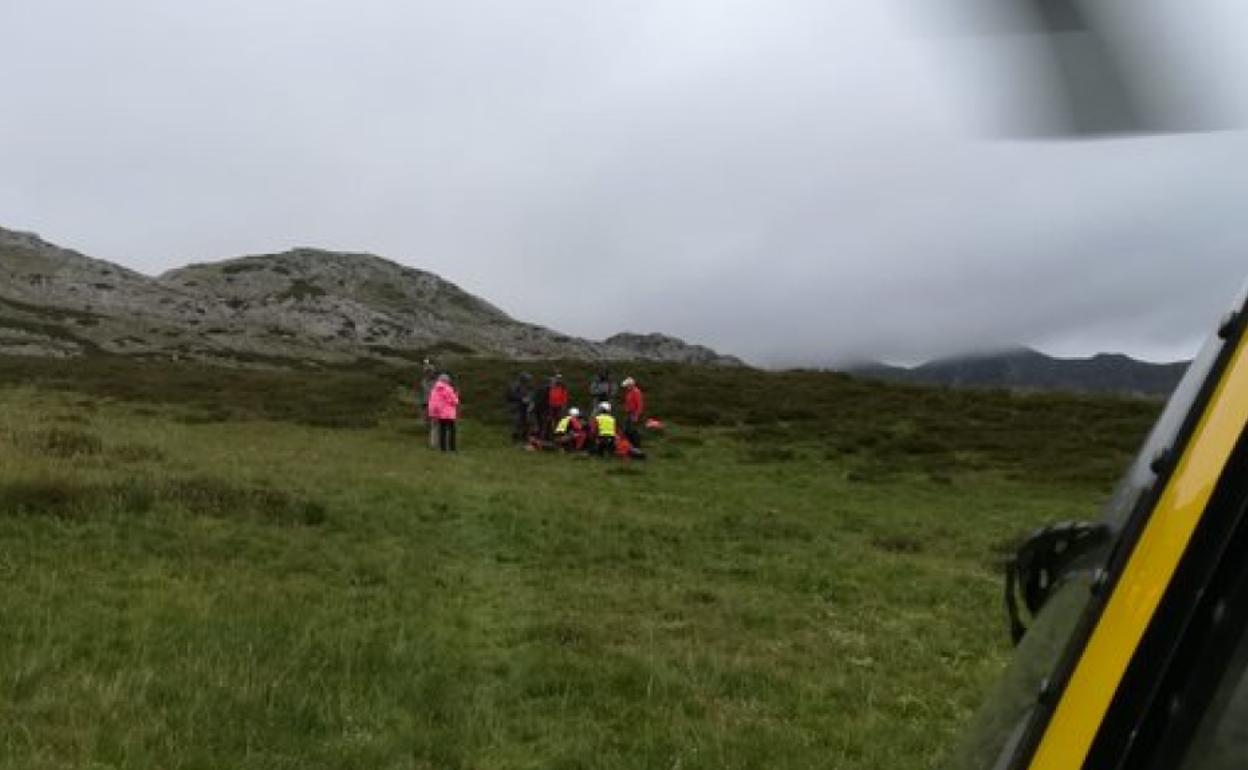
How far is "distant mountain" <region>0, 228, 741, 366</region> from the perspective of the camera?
100 meters

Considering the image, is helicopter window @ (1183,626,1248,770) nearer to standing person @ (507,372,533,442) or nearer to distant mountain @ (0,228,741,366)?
standing person @ (507,372,533,442)

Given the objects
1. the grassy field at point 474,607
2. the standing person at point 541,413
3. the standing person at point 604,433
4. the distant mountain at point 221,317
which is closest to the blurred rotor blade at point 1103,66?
the grassy field at point 474,607

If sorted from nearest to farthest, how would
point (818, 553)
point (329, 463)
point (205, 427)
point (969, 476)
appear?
point (818, 553) → point (329, 463) → point (969, 476) → point (205, 427)

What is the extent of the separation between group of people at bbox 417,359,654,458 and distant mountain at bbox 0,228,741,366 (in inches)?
2251

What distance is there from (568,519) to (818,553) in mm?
3351

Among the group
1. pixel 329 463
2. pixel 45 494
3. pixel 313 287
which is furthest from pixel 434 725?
pixel 313 287

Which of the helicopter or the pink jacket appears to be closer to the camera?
the helicopter

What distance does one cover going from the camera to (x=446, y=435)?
28.3m

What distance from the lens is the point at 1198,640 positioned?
153 centimetres

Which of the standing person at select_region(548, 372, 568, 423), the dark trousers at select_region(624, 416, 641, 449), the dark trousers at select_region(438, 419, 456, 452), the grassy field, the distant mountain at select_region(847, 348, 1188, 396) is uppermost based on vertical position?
the distant mountain at select_region(847, 348, 1188, 396)

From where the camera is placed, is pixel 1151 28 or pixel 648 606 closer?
pixel 1151 28

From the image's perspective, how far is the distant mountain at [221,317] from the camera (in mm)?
100250

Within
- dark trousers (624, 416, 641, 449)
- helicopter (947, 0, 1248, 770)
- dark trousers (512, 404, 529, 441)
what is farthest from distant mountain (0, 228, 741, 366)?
helicopter (947, 0, 1248, 770)

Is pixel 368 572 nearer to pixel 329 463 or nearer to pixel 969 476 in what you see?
pixel 329 463
